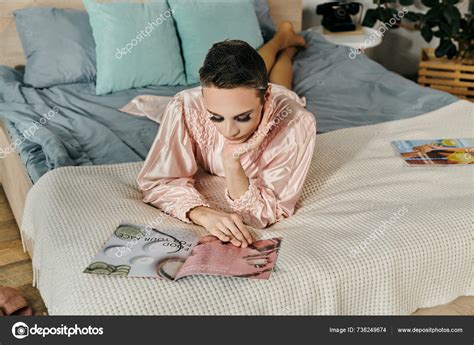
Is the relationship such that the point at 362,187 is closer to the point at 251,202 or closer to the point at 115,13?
the point at 251,202

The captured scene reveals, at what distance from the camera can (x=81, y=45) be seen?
9.43 ft

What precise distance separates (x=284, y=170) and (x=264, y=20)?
5.98 ft

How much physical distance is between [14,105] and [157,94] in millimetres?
585

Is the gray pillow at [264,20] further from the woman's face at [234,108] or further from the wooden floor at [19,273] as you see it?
the woman's face at [234,108]

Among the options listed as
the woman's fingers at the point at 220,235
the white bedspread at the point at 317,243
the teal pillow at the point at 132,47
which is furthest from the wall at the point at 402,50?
the woman's fingers at the point at 220,235

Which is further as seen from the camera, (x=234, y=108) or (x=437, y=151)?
(x=437, y=151)

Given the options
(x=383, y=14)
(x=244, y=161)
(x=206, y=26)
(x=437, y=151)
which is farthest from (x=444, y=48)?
(x=244, y=161)

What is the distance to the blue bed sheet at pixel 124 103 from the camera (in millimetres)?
2150

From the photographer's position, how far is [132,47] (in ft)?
9.24

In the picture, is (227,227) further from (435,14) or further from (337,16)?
(435,14)

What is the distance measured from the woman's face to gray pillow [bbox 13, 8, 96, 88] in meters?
1.50

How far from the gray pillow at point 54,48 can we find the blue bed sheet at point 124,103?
0.16 feet

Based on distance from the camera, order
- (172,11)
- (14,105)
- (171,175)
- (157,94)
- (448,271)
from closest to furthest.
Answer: (448,271) → (171,175) → (14,105) → (157,94) → (172,11)
